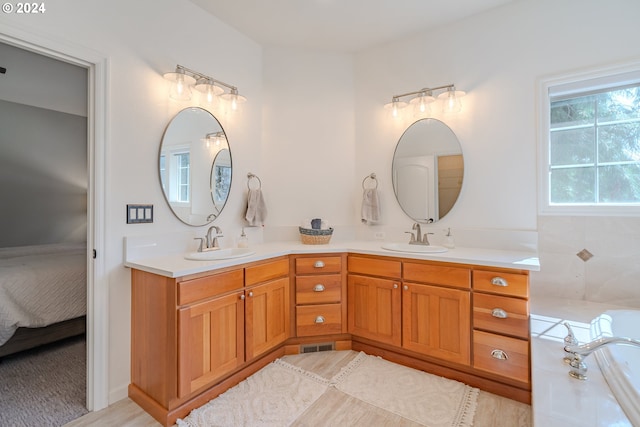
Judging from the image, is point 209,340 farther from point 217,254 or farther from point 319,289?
point 319,289

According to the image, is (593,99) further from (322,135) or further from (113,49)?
(113,49)

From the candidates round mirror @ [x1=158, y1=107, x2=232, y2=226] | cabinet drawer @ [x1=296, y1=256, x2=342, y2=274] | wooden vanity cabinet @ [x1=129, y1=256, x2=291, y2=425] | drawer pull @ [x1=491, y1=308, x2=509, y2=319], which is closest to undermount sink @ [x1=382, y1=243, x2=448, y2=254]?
cabinet drawer @ [x1=296, y1=256, x2=342, y2=274]

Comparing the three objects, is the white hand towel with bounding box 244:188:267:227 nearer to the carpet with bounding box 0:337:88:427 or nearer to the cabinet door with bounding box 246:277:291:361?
the cabinet door with bounding box 246:277:291:361

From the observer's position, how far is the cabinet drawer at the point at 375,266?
7.20ft

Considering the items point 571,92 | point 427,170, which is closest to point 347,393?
point 427,170

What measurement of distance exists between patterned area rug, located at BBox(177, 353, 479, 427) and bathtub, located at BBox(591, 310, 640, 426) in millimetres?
742

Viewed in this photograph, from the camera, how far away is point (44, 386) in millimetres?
1914

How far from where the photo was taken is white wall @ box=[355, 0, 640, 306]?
77.0 inches

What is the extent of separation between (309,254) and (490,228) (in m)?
1.45

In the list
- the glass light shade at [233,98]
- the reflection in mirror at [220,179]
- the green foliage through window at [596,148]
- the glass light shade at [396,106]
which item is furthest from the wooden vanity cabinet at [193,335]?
the green foliage through window at [596,148]

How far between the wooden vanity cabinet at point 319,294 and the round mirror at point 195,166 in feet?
2.75

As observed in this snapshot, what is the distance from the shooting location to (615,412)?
1.00 m

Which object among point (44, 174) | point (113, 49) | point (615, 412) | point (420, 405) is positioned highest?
point (113, 49)

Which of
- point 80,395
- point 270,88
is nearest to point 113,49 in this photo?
point 270,88
